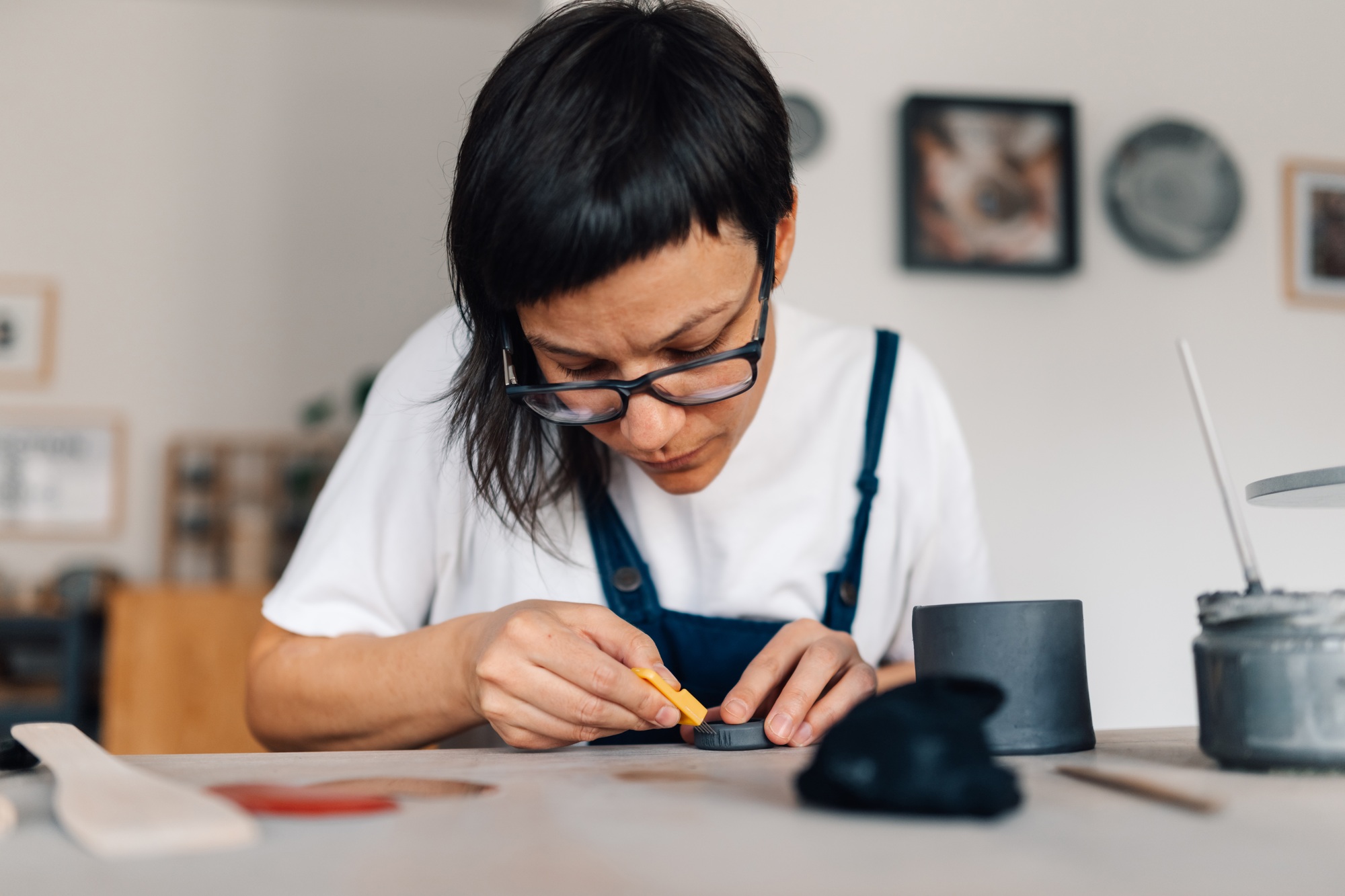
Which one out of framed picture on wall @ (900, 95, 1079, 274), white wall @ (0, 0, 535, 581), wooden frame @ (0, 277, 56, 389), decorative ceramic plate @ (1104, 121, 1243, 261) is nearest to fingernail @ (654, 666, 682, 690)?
framed picture on wall @ (900, 95, 1079, 274)

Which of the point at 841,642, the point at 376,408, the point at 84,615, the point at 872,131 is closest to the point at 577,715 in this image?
the point at 841,642

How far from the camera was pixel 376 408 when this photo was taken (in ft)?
4.20

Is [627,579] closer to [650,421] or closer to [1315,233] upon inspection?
[650,421]

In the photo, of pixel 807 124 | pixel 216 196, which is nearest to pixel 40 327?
pixel 216 196

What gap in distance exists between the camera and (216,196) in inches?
169

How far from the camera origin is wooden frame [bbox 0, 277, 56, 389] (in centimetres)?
416

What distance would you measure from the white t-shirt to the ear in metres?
0.22

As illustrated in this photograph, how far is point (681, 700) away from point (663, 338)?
11.6 inches

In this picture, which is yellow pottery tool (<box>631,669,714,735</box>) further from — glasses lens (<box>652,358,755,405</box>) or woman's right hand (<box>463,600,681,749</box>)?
glasses lens (<box>652,358,755,405</box>)

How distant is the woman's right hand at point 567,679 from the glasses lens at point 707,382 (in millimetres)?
202

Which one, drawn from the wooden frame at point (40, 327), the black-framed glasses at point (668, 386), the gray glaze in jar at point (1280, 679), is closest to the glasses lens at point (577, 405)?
the black-framed glasses at point (668, 386)

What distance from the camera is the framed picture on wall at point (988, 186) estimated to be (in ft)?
8.27

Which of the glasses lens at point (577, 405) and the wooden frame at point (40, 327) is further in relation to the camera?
the wooden frame at point (40, 327)

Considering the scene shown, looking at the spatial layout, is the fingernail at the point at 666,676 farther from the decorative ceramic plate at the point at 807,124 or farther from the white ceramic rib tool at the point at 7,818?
the decorative ceramic plate at the point at 807,124
